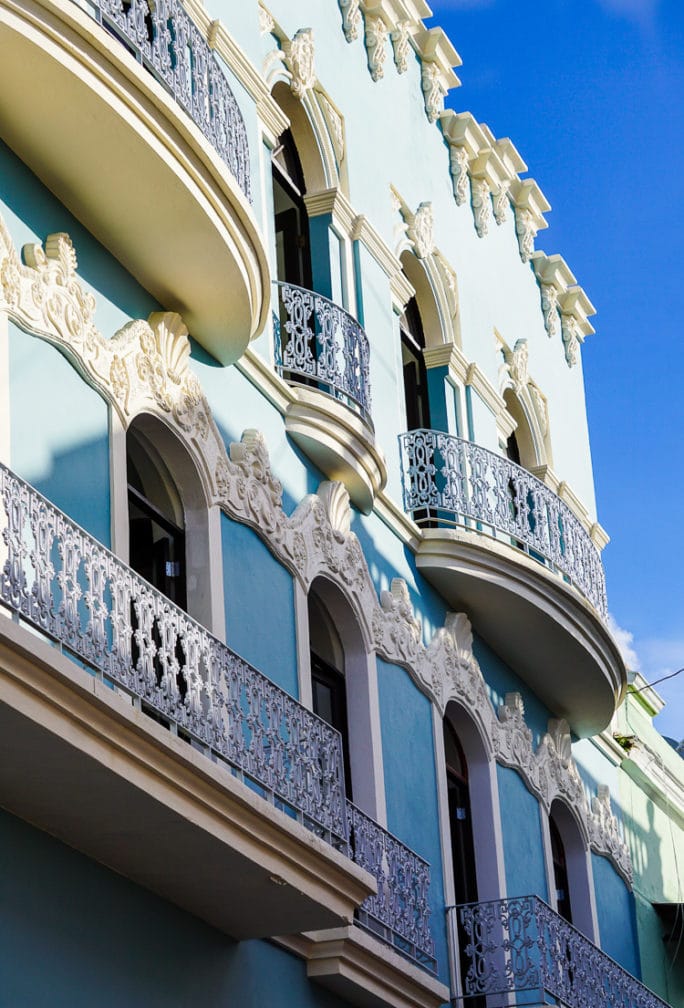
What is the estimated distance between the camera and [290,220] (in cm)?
1608

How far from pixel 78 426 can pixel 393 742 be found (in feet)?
15.0

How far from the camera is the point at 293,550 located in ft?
45.0

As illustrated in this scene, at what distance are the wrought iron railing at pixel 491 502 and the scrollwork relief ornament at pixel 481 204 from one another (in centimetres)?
323

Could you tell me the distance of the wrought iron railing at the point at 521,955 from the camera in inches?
585

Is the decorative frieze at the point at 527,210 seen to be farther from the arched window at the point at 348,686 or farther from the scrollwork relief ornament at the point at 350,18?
the arched window at the point at 348,686

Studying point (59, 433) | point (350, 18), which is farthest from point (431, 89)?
point (59, 433)

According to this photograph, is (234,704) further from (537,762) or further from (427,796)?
(537,762)

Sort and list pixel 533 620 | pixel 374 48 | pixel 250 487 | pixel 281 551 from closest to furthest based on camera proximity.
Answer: pixel 250 487
pixel 281 551
pixel 533 620
pixel 374 48

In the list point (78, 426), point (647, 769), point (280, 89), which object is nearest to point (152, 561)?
point (78, 426)

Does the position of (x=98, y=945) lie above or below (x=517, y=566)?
below

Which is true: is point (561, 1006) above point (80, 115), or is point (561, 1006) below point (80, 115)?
below

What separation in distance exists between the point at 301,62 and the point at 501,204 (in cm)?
540

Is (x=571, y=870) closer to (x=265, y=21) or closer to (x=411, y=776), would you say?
(x=411, y=776)

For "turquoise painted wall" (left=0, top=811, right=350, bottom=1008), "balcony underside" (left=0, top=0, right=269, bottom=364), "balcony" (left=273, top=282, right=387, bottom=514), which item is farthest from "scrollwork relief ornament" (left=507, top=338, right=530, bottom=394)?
"turquoise painted wall" (left=0, top=811, right=350, bottom=1008)
